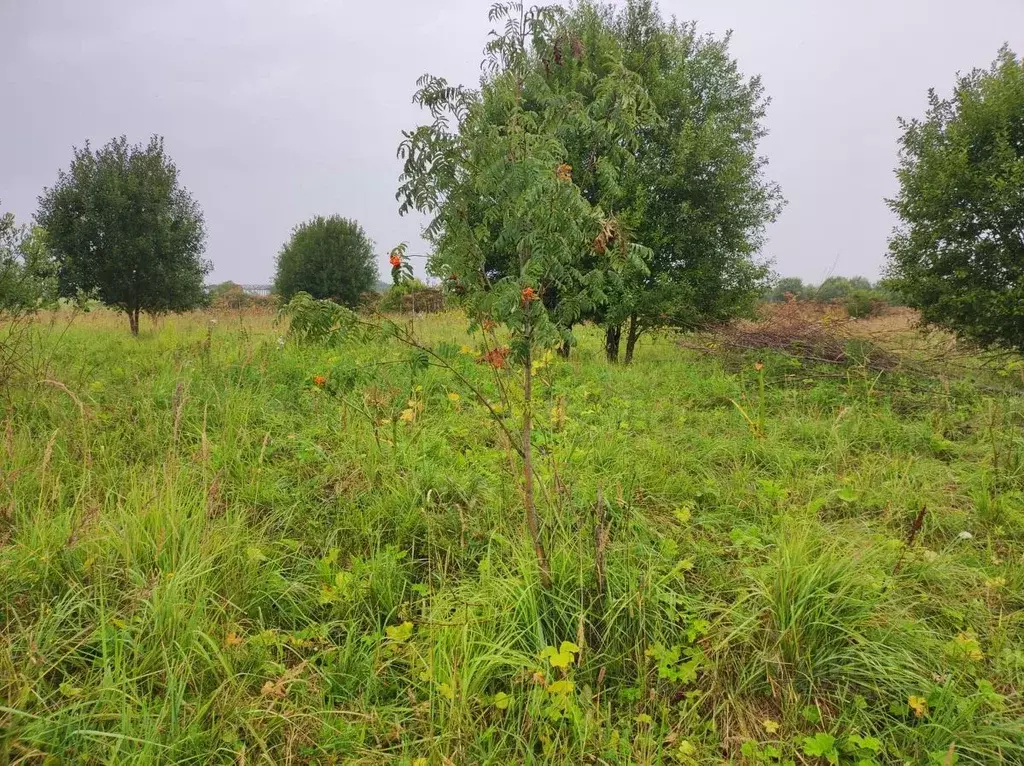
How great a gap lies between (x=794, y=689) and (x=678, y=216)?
754 centimetres

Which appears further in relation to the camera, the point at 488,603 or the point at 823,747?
the point at 488,603

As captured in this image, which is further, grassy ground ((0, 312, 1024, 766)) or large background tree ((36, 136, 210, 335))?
large background tree ((36, 136, 210, 335))

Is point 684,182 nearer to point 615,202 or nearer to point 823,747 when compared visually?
point 615,202

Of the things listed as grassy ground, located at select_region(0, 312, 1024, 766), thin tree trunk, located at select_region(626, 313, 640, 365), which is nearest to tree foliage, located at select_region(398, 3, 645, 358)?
grassy ground, located at select_region(0, 312, 1024, 766)

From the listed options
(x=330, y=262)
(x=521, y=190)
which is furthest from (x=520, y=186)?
(x=330, y=262)

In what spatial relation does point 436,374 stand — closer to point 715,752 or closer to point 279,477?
point 279,477

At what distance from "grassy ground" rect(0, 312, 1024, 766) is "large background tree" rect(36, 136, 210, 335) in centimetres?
864

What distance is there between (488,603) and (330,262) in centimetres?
1896

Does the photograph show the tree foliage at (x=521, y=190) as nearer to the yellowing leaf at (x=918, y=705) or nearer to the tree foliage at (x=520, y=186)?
the tree foliage at (x=520, y=186)

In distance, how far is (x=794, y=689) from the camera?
1.84m

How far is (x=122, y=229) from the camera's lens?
10.5 metres

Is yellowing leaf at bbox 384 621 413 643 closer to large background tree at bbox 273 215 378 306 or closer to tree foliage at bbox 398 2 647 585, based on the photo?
tree foliage at bbox 398 2 647 585

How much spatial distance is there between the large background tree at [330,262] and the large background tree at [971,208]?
1646cm

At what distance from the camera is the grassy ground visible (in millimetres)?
1642
